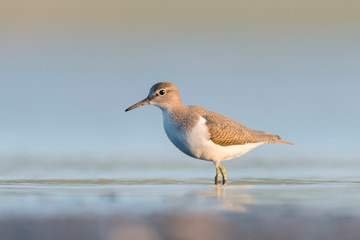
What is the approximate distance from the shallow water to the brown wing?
774 millimetres

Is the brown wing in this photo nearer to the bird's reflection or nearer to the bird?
the bird

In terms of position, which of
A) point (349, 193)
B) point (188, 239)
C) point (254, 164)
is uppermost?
point (254, 164)

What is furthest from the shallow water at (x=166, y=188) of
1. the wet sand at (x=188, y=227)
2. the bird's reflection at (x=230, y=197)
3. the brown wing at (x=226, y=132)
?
the brown wing at (x=226, y=132)

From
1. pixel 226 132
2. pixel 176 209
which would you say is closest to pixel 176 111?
pixel 226 132

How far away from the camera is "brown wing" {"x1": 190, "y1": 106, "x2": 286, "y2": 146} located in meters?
12.3

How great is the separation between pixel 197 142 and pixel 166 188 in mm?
1974

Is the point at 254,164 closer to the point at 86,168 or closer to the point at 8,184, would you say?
the point at 86,168

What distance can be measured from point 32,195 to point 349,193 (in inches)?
187

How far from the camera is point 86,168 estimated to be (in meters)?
14.0

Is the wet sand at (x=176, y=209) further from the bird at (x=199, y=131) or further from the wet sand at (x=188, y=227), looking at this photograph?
the bird at (x=199, y=131)

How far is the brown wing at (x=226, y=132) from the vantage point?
12289 millimetres

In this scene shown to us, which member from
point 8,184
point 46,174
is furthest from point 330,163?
A: point 8,184

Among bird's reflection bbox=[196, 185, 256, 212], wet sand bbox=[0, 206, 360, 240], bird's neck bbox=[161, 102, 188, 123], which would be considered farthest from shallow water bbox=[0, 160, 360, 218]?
bird's neck bbox=[161, 102, 188, 123]

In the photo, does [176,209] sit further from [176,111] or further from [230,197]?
[176,111]
